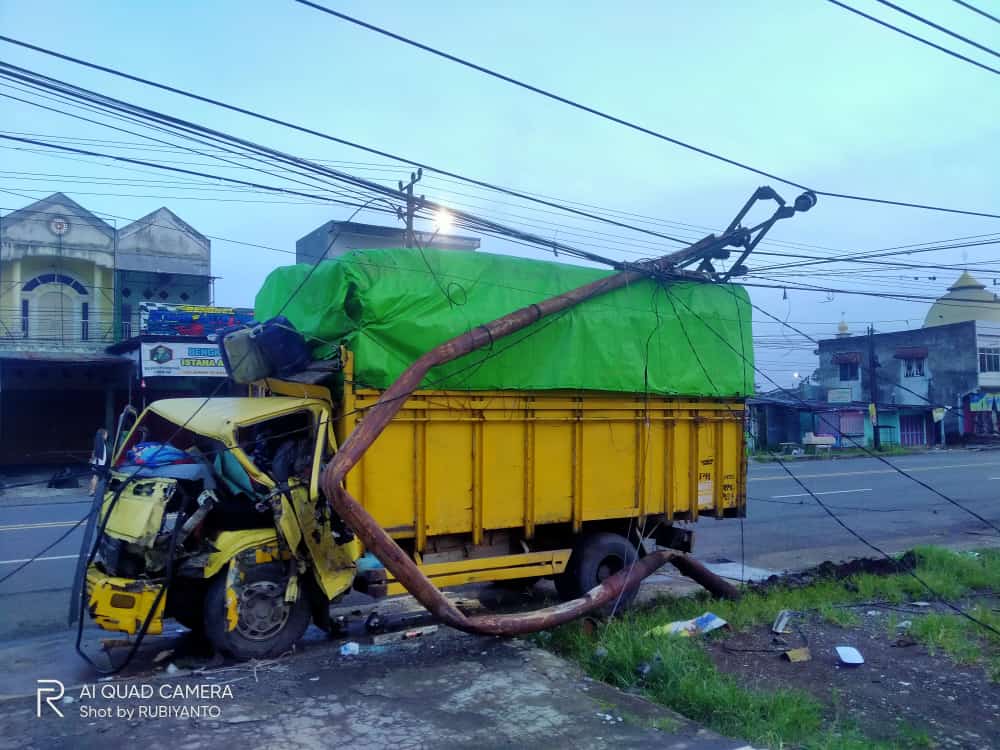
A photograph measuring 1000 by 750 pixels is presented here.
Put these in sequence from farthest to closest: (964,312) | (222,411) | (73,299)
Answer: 1. (964,312)
2. (73,299)
3. (222,411)

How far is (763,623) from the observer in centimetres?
748

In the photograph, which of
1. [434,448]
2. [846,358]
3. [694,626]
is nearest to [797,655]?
[694,626]

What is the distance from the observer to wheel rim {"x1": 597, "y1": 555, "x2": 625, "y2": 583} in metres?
8.53

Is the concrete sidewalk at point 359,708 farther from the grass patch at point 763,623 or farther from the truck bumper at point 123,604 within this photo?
the truck bumper at point 123,604

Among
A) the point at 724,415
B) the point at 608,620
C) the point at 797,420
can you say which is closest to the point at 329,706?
the point at 608,620

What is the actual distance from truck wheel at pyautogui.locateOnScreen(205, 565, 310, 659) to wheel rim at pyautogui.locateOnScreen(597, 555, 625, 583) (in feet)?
10.8

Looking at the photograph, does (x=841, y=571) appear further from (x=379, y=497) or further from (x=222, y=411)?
(x=222, y=411)

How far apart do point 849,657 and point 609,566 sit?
2771mm

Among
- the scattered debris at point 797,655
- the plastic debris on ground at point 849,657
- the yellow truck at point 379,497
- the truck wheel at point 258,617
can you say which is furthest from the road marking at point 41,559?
the plastic debris on ground at point 849,657

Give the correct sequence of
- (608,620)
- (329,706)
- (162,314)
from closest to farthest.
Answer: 1. (329,706)
2. (608,620)
3. (162,314)

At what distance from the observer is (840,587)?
901cm

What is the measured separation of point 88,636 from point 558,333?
17.5ft

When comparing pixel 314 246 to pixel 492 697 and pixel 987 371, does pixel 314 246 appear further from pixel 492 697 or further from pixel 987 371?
pixel 987 371

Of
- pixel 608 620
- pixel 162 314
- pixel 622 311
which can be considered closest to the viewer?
pixel 608 620
